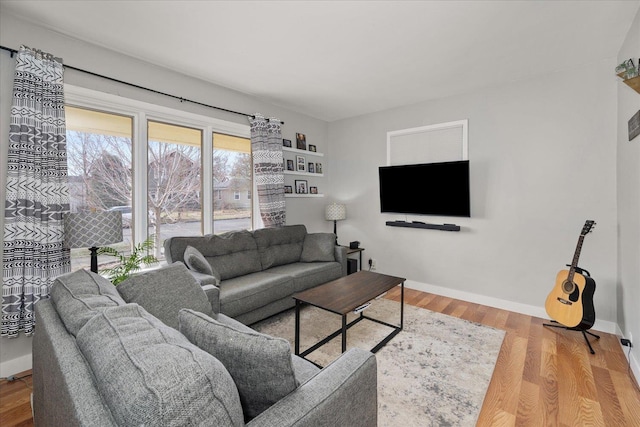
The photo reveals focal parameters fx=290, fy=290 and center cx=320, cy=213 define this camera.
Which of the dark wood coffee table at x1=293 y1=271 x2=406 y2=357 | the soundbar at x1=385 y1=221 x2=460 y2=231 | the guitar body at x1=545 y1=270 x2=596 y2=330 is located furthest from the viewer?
the soundbar at x1=385 y1=221 x2=460 y2=231

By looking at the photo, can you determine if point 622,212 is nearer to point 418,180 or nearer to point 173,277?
point 418,180

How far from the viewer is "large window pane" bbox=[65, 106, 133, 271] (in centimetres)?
261

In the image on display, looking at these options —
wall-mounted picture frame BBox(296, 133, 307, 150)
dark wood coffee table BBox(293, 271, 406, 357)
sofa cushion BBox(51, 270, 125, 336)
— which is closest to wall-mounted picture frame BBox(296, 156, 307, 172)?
wall-mounted picture frame BBox(296, 133, 307, 150)

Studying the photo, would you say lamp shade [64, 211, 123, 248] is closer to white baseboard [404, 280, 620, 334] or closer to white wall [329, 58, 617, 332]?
white wall [329, 58, 617, 332]

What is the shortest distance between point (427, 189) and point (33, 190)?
13.2 ft

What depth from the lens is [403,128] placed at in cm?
423

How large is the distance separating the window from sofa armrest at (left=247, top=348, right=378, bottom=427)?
272 centimetres

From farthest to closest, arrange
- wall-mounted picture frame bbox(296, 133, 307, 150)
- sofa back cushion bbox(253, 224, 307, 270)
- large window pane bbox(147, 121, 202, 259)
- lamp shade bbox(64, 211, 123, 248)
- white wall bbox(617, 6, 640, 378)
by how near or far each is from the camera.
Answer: wall-mounted picture frame bbox(296, 133, 307, 150) < sofa back cushion bbox(253, 224, 307, 270) < large window pane bbox(147, 121, 202, 259) < white wall bbox(617, 6, 640, 378) < lamp shade bbox(64, 211, 123, 248)

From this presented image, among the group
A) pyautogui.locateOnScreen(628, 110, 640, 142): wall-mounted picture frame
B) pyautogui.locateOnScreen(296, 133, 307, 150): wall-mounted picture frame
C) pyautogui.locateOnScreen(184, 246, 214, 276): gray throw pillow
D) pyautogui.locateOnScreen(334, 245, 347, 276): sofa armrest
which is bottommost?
pyautogui.locateOnScreen(334, 245, 347, 276): sofa armrest

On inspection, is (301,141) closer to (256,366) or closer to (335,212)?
(335,212)

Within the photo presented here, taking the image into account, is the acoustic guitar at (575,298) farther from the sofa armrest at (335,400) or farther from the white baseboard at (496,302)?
the sofa armrest at (335,400)

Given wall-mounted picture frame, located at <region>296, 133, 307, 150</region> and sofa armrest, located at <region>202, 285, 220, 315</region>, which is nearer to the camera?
sofa armrest, located at <region>202, 285, 220, 315</region>

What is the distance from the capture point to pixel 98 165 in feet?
9.02

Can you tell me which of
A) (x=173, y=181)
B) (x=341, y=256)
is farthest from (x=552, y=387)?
(x=173, y=181)
